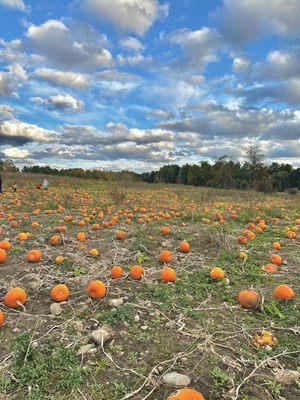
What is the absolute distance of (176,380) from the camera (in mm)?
2740

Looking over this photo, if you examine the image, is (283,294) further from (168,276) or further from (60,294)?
(60,294)

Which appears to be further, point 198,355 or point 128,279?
point 128,279

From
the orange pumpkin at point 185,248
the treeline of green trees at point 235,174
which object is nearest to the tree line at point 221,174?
the treeline of green trees at point 235,174

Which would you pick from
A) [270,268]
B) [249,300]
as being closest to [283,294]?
[249,300]

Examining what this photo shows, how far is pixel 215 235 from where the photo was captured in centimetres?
717

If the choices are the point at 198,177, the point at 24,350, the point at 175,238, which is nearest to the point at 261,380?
the point at 24,350

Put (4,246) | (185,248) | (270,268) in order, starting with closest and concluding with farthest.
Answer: (270,268)
(4,246)
(185,248)

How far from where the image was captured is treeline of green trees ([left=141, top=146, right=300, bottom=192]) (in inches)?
2416

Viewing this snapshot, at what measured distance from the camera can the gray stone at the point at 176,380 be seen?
2.73 metres

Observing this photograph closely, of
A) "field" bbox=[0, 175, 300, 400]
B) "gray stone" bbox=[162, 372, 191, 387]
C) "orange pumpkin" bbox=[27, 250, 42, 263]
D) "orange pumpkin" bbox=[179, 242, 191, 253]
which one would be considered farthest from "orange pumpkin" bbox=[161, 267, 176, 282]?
"orange pumpkin" bbox=[27, 250, 42, 263]

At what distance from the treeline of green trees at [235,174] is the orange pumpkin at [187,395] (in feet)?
137

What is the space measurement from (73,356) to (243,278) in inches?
122

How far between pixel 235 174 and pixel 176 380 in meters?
86.1

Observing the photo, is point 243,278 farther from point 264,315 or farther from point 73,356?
point 73,356
